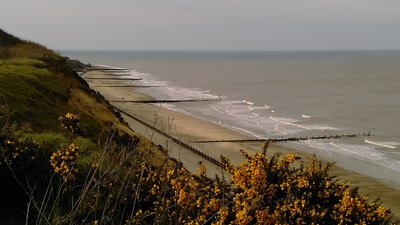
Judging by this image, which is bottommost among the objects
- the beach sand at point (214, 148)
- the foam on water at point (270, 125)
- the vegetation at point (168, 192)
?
the beach sand at point (214, 148)

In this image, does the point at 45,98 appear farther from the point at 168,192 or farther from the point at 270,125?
the point at 270,125

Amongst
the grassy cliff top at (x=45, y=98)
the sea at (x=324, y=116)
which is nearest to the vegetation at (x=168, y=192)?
the grassy cliff top at (x=45, y=98)

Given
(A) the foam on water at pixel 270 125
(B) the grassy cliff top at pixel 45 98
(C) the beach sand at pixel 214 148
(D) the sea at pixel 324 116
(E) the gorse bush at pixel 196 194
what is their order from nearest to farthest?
(E) the gorse bush at pixel 196 194
(B) the grassy cliff top at pixel 45 98
(C) the beach sand at pixel 214 148
(D) the sea at pixel 324 116
(A) the foam on water at pixel 270 125

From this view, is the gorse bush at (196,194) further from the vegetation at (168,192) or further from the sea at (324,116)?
the sea at (324,116)

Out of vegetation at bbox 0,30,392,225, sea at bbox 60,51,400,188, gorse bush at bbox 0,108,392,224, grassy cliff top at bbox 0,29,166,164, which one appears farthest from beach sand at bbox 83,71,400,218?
gorse bush at bbox 0,108,392,224

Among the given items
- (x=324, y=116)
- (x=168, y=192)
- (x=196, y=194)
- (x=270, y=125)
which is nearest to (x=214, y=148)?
(x=270, y=125)

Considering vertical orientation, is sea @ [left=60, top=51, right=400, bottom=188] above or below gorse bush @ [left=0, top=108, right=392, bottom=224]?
below

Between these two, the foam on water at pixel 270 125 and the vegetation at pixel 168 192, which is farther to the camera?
the foam on water at pixel 270 125

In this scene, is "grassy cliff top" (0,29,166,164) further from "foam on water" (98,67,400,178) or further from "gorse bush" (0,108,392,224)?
"foam on water" (98,67,400,178)

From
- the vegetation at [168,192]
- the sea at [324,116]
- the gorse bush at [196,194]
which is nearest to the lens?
the vegetation at [168,192]

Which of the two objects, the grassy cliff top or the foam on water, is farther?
the foam on water

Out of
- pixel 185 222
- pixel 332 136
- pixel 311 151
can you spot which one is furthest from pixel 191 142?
pixel 185 222

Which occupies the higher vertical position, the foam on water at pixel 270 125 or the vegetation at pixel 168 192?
the vegetation at pixel 168 192

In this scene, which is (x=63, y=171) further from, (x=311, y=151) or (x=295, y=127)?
(x=295, y=127)
